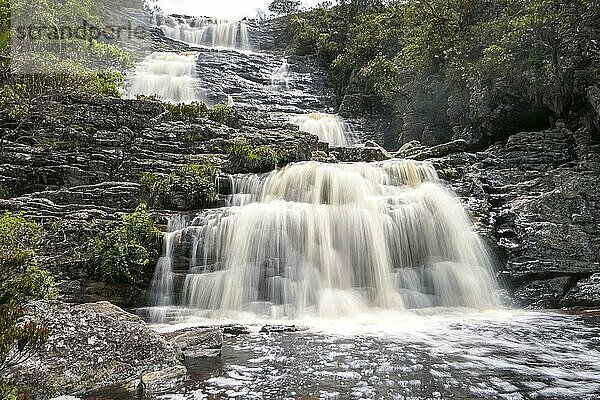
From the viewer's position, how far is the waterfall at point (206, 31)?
120 ft

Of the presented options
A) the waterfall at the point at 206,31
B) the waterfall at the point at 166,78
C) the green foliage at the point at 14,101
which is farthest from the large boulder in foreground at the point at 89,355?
the waterfall at the point at 206,31

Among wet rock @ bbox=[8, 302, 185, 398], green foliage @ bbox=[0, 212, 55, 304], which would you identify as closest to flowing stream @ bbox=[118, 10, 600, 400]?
wet rock @ bbox=[8, 302, 185, 398]

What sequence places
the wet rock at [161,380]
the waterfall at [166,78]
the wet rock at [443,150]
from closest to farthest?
1. the wet rock at [161,380]
2. the wet rock at [443,150]
3. the waterfall at [166,78]

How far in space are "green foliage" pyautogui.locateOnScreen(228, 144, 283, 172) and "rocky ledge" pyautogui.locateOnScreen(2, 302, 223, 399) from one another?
367 inches

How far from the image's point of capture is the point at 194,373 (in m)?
5.34

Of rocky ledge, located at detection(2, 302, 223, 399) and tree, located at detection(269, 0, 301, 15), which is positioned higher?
tree, located at detection(269, 0, 301, 15)

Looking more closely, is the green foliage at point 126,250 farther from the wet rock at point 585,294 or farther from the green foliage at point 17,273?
the wet rock at point 585,294

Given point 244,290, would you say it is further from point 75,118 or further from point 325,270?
point 75,118

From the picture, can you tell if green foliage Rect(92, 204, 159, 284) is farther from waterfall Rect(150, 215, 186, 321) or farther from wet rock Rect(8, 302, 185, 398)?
Answer: wet rock Rect(8, 302, 185, 398)

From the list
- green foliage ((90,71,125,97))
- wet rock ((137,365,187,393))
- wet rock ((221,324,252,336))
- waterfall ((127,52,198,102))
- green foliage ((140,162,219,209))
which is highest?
waterfall ((127,52,198,102))

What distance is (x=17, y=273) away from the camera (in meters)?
5.66

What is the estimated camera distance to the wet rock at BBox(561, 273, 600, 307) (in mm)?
9844

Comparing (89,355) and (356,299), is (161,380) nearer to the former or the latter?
(89,355)

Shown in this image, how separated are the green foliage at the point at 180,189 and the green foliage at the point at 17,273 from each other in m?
4.39
